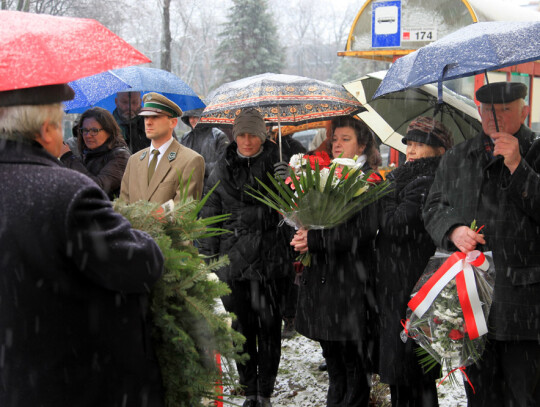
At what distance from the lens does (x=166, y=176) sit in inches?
181

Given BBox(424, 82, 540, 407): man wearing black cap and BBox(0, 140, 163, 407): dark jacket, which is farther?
BBox(424, 82, 540, 407): man wearing black cap

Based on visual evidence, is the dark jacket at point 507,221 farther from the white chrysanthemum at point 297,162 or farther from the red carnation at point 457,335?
the white chrysanthemum at point 297,162

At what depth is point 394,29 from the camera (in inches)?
373

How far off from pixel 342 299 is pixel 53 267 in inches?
94.8

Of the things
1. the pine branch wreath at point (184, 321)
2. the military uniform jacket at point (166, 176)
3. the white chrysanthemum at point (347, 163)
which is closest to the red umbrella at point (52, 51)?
the pine branch wreath at point (184, 321)

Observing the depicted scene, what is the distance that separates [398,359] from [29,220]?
2.66 metres

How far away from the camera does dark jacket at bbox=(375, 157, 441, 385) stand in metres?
3.90

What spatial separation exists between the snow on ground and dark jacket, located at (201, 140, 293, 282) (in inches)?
41.2

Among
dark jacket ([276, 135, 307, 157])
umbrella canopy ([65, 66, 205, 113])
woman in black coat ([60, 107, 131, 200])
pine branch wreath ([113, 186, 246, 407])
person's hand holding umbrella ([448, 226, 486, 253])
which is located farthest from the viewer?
dark jacket ([276, 135, 307, 157])

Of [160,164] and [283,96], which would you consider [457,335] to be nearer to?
[283,96]

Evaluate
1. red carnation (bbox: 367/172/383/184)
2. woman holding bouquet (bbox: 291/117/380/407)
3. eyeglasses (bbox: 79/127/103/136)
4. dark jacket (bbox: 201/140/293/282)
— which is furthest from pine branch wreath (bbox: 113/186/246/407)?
eyeglasses (bbox: 79/127/103/136)

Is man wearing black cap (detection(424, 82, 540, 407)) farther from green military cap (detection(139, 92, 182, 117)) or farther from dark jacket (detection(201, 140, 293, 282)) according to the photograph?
green military cap (detection(139, 92, 182, 117))

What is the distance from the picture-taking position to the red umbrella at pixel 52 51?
1977 mm

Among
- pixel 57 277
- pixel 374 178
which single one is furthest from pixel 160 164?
pixel 57 277
